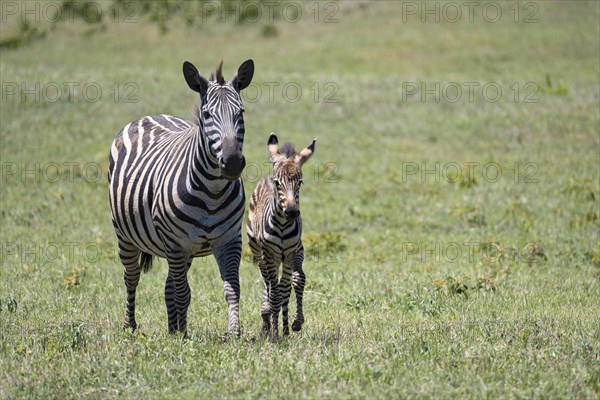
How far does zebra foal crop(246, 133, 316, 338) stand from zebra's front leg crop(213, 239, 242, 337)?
0.67 m

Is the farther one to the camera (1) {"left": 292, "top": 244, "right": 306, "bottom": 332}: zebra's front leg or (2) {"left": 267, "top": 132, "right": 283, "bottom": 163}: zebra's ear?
(1) {"left": 292, "top": 244, "right": 306, "bottom": 332}: zebra's front leg

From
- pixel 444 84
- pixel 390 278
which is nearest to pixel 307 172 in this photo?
pixel 390 278

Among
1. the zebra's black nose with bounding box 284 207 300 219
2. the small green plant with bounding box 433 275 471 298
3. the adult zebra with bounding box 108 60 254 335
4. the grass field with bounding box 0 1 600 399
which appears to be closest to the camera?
the grass field with bounding box 0 1 600 399

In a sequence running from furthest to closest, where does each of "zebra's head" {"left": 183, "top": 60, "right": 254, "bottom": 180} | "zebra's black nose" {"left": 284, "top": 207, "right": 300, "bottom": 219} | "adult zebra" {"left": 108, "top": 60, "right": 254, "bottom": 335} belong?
"zebra's black nose" {"left": 284, "top": 207, "right": 300, "bottom": 219}
"adult zebra" {"left": 108, "top": 60, "right": 254, "bottom": 335}
"zebra's head" {"left": 183, "top": 60, "right": 254, "bottom": 180}

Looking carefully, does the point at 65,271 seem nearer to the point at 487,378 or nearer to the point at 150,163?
the point at 150,163

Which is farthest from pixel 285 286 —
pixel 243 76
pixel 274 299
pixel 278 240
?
pixel 243 76

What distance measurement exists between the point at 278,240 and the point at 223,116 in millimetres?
2230

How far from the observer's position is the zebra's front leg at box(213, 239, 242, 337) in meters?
8.52

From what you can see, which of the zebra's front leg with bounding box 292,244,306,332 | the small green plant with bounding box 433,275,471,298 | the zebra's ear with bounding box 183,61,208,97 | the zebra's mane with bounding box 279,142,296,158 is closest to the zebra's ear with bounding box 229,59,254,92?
the zebra's ear with bounding box 183,61,208,97

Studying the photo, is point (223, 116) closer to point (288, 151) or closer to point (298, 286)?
point (288, 151)

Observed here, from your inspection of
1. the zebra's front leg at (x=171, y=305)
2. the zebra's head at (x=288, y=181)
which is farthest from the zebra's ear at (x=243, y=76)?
the zebra's front leg at (x=171, y=305)

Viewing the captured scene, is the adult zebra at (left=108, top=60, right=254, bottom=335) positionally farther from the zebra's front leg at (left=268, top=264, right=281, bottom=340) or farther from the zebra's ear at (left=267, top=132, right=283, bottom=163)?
the zebra's front leg at (left=268, top=264, right=281, bottom=340)

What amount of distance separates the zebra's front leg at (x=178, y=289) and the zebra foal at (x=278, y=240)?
3.35 feet

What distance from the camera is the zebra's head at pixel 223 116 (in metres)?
7.62
